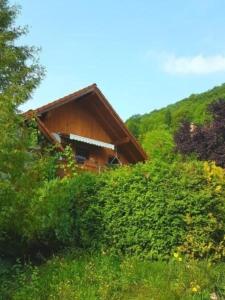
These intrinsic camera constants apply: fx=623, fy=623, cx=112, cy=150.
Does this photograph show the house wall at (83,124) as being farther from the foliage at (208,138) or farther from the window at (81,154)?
the foliage at (208,138)

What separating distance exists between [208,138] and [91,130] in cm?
584

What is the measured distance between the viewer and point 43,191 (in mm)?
13602

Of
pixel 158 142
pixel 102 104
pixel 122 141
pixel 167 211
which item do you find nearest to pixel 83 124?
pixel 102 104

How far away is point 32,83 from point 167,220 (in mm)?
9616

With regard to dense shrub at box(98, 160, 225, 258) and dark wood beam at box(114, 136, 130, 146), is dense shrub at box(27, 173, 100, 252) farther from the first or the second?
dark wood beam at box(114, 136, 130, 146)

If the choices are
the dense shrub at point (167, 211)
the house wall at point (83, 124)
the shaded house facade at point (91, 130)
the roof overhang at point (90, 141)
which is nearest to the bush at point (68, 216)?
the dense shrub at point (167, 211)

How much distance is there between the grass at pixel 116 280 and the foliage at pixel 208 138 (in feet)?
58.6

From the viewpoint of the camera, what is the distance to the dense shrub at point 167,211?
11336mm

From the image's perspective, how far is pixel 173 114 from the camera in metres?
56.7

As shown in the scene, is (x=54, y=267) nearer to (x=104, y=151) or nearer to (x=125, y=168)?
(x=125, y=168)

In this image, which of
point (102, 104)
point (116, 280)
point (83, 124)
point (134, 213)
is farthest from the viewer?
point (83, 124)

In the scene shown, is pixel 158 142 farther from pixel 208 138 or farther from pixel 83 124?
pixel 83 124

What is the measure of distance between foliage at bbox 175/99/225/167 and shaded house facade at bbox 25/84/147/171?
98.1 inches

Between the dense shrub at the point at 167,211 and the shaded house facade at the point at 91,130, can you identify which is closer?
the dense shrub at the point at 167,211
